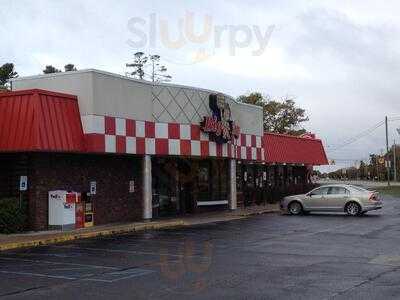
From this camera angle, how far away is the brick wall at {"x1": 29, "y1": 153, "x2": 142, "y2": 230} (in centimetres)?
1988

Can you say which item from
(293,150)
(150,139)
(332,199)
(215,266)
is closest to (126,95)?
(150,139)

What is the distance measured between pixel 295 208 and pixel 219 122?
5183 millimetres

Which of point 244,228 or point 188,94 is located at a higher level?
point 188,94

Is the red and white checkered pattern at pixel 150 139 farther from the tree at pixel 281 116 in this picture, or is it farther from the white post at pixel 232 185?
the tree at pixel 281 116

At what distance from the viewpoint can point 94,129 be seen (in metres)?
20.8

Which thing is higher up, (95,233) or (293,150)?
(293,150)

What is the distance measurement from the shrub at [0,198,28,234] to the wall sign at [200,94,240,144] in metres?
9.30

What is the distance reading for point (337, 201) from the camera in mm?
26531

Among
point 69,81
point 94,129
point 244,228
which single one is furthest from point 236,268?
point 69,81

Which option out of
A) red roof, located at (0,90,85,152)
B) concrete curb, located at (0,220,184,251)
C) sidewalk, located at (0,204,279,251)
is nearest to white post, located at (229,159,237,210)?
sidewalk, located at (0,204,279,251)

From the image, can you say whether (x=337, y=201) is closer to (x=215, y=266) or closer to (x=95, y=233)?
(x=95, y=233)

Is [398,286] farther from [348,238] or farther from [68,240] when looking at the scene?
[68,240]

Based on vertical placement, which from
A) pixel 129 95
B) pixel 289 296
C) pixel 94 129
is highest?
pixel 129 95

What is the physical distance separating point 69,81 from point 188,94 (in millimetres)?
6005
